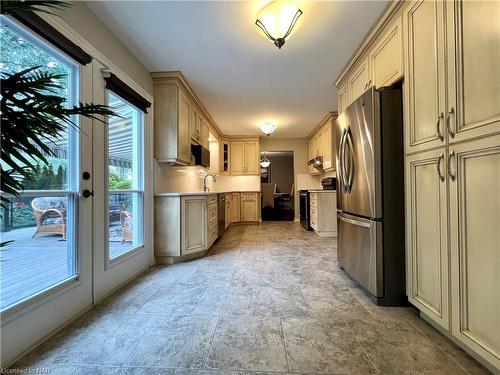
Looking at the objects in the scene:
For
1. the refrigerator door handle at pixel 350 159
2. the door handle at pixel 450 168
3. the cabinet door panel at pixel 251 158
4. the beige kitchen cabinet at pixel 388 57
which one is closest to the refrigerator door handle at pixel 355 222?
the refrigerator door handle at pixel 350 159

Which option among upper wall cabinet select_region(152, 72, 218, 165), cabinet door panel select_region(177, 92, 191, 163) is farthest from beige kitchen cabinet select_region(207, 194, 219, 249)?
upper wall cabinet select_region(152, 72, 218, 165)

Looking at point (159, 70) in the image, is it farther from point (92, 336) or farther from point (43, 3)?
point (92, 336)

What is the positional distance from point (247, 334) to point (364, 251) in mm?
1188

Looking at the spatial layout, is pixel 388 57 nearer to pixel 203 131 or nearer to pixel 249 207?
pixel 203 131

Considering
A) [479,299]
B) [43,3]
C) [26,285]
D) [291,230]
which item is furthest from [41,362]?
[291,230]

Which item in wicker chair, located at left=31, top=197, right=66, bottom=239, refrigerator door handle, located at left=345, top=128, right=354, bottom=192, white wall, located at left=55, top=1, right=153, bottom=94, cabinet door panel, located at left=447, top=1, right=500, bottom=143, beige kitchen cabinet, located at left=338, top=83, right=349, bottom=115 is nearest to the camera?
cabinet door panel, located at left=447, top=1, right=500, bottom=143

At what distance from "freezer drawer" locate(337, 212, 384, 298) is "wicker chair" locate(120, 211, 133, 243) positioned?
7.50ft

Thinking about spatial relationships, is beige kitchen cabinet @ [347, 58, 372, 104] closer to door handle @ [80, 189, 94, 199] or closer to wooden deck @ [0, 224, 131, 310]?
door handle @ [80, 189, 94, 199]

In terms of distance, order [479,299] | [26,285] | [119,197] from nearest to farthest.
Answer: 1. [479,299]
2. [26,285]
3. [119,197]

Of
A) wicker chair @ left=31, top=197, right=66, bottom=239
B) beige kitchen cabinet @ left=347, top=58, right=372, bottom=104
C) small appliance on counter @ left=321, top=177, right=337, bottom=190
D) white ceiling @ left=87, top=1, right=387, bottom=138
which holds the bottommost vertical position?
wicker chair @ left=31, top=197, right=66, bottom=239

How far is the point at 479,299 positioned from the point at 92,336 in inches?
85.6

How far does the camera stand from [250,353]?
135 cm

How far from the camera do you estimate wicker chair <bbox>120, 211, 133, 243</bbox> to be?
2.50m

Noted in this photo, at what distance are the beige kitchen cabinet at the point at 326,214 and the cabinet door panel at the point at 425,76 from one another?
3.07 metres
